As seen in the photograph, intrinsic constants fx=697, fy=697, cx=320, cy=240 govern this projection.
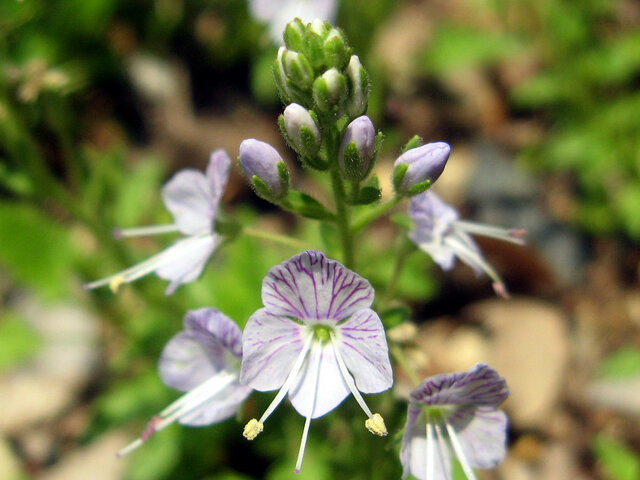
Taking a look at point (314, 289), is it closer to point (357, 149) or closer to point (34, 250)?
point (357, 149)

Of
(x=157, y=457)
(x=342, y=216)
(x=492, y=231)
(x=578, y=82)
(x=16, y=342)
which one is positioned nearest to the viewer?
(x=342, y=216)

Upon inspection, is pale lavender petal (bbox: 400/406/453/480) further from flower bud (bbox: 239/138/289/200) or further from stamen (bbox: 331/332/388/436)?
flower bud (bbox: 239/138/289/200)

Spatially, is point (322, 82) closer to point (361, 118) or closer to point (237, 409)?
point (361, 118)

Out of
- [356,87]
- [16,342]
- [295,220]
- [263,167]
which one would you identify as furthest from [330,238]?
[295,220]

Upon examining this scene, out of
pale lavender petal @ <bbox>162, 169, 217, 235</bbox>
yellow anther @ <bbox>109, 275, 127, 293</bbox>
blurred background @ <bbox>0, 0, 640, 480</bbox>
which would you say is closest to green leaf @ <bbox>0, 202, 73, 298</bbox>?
blurred background @ <bbox>0, 0, 640, 480</bbox>

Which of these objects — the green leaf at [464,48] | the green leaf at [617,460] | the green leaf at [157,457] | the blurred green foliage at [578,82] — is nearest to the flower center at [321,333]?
the green leaf at [157,457]
